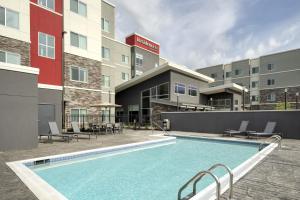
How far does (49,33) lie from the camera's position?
1827cm

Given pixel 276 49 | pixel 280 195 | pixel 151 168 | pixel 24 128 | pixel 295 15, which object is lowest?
pixel 151 168

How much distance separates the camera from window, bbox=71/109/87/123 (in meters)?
20.1

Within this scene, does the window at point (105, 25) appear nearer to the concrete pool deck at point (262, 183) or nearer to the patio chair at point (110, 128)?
the patio chair at point (110, 128)

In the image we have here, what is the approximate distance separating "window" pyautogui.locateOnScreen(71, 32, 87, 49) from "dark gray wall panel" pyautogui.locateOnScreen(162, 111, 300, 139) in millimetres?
10934

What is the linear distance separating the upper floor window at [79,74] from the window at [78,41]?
2236 millimetres

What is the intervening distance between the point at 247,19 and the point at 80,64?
1598 centimetres

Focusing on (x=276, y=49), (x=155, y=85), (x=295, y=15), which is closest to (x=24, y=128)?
(x=155, y=85)

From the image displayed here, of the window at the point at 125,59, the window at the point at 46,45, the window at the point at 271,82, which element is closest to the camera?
the window at the point at 46,45

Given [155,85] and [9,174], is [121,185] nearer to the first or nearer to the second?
[9,174]

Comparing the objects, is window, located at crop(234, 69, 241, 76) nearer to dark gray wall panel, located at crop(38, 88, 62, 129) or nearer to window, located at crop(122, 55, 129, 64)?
window, located at crop(122, 55, 129, 64)

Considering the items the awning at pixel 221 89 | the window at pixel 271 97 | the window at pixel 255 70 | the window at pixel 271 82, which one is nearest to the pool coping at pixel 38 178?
the awning at pixel 221 89

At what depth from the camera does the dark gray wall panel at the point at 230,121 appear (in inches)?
599

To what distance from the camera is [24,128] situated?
10.2 metres

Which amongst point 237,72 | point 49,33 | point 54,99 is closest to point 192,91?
point 54,99
